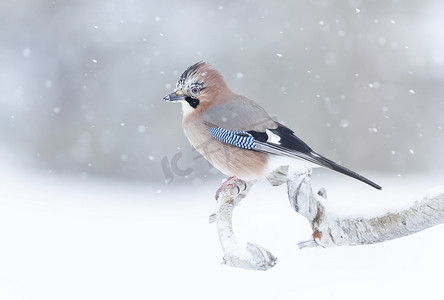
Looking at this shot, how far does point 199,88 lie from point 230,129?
0.95ft

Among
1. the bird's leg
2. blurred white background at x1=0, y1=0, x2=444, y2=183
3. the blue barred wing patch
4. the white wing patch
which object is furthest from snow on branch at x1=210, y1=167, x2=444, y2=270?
blurred white background at x1=0, y1=0, x2=444, y2=183

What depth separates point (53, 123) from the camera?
29.4 ft

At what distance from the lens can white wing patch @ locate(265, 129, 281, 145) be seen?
306 cm

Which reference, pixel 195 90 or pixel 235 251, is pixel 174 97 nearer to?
pixel 195 90

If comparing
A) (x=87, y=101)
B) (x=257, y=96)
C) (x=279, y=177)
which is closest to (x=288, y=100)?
(x=257, y=96)

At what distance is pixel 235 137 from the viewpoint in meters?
3.19

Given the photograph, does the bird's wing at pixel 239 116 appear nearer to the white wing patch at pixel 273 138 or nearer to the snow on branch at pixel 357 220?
the white wing patch at pixel 273 138

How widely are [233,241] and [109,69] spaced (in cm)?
660

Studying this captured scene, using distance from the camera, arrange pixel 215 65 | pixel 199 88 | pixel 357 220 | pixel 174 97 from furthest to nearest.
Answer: pixel 215 65
pixel 199 88
pixel 174 97
pixel 357 220

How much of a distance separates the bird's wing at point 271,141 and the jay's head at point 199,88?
0.46 ft

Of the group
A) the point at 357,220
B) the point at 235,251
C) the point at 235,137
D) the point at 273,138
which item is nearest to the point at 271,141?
the point at 273,138

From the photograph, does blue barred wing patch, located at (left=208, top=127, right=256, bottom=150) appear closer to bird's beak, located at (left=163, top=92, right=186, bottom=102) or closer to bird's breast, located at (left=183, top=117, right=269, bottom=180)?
bird's breast, located at (left=183, top=117, right=269, bottom=180)

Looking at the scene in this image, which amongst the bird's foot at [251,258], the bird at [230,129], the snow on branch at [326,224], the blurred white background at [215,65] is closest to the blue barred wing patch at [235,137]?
the bird at [230,129]

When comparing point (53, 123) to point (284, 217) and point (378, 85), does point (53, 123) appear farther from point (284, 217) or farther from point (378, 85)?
point (378, 85)
